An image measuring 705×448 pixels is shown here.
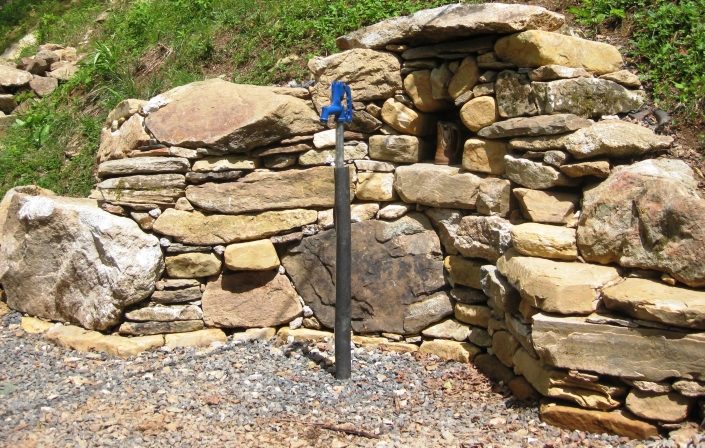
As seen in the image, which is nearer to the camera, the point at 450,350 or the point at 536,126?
the point at 536,126

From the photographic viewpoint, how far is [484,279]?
4.21 m

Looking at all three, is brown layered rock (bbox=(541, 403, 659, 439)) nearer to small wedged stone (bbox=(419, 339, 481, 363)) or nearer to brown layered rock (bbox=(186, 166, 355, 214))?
small wedged stone (bbox=(419, 339, 481, 363))

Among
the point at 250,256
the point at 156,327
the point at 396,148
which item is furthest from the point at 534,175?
the point at 156,327

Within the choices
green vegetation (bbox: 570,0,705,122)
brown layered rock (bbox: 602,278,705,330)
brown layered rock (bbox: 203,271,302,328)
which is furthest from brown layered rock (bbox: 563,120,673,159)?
brown layered rock (bbox: 203,271,302,328)

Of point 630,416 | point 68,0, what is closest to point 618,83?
point 630,416

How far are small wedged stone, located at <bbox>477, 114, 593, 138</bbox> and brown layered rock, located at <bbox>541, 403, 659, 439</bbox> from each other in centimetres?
147

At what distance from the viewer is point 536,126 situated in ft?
13.2

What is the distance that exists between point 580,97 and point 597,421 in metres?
1.75

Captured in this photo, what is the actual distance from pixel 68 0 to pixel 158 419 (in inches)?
378

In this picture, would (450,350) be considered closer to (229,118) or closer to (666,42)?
(229,118)

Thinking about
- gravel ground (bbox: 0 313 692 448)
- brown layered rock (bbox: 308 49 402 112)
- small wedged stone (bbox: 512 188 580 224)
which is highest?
brown layered rock (bbox: 308 49 402 112)

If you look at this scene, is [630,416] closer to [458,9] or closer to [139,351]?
[458,9]

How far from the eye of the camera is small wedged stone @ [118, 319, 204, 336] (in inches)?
185

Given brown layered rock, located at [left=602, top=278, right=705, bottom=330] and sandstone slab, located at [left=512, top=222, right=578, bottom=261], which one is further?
sandstone slab, located at [left=512, top=222, right=578, bottom=261]
